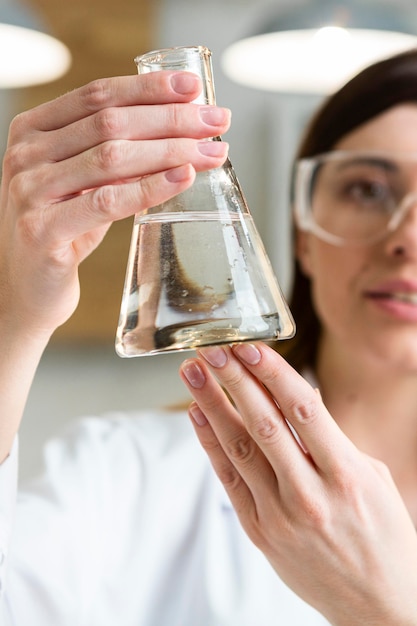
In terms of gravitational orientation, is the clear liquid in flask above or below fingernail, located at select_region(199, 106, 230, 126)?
below

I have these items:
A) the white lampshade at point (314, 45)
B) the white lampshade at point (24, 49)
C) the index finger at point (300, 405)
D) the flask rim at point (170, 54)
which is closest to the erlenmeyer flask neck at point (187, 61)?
the flask rim at point (170, 54)

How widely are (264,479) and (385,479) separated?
4.5 inches

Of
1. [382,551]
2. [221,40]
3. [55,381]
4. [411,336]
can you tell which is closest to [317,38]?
[221,40]

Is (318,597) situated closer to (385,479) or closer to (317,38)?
(385,479)

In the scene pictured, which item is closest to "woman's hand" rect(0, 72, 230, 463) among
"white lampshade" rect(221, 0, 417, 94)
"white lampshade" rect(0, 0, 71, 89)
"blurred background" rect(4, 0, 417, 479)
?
"white lampshade" rect(0, 0, 71, 89)

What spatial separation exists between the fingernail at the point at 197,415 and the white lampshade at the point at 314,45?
149 cm

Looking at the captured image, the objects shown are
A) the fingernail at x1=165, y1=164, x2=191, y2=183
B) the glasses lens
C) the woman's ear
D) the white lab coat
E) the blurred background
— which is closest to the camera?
the fingernail at x1=165, y1=164, x2=191, y2=183

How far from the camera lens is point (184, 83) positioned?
0.64 metres

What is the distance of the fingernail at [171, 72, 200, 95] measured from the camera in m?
0.64

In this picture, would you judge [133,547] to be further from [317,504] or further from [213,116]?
[213,116]

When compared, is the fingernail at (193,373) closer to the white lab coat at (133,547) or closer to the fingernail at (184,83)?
the fingernail at (184,83)

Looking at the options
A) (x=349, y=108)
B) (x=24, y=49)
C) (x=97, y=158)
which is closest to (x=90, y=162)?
(x=97, y=158)

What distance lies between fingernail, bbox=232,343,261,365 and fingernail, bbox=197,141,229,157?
5.8 inches

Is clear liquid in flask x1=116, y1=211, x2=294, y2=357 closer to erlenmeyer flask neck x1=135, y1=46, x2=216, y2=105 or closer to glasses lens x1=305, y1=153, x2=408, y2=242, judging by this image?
erlenmeyer flask neck x1=135, y1=46, x2=216, y2=105
